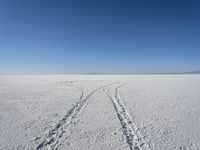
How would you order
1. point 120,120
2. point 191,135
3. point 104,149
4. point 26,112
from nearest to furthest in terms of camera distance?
1. point 104,149
2. point 191,135
3. point 120,120
4. point 26,112

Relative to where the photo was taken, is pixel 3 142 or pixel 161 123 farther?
pixel 161 123

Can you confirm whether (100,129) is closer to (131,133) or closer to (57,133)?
(131,133)

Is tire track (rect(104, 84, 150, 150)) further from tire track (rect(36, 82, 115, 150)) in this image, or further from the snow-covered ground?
tire track (rect(36, 82, 115, 150))

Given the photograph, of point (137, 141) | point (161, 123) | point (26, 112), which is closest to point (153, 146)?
point (137, 141)

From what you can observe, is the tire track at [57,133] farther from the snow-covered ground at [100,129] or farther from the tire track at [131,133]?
the tire track at [131,133]

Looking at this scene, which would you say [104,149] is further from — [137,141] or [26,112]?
Result: [26,112]

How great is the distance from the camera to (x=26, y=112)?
8.27 m

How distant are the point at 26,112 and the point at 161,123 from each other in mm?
6188

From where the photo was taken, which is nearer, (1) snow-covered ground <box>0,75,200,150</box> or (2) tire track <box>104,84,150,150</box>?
(2) tire track <box>104,84,150,150</box>

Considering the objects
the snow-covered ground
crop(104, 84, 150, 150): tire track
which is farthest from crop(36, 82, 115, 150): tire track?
crop(104, 84, 150, 150): tire track

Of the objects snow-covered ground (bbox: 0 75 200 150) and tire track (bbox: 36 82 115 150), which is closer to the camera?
tire track (bbox: 36 82 115 150)

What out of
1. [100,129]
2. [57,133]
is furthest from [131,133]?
[57,133]

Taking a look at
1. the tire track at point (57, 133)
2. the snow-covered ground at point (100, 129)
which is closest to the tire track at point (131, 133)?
the snow-covered ground at point (100, 129)

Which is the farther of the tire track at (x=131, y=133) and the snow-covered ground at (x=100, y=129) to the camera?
the snow-covered ground at (x=100, y=129)
